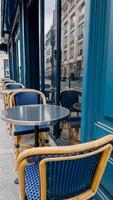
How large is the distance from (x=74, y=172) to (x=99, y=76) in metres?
0.78

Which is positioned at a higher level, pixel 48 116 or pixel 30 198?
pixel 48 116

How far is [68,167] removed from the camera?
0.86 m

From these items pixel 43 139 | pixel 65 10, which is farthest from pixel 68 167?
pixel 65 10

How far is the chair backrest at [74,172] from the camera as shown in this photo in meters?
0.83

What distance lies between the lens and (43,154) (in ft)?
2.61

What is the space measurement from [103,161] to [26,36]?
4.05m

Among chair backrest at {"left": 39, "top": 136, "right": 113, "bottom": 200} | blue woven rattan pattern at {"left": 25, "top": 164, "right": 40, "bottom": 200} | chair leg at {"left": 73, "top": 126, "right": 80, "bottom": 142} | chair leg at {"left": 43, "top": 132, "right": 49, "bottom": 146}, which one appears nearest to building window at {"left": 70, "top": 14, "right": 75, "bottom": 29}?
chair leg at {"left": 73, "top": 126, "right": 80, "bottom": 142}

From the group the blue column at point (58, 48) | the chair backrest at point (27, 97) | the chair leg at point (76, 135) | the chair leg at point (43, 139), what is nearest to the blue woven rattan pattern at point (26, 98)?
the chair backrest at point (27, 97)

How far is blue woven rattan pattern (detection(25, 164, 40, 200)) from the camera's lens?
43.9 inches

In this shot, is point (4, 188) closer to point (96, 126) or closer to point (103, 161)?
point (96, 126)

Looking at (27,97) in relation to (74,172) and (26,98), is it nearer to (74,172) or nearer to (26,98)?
(26,98)

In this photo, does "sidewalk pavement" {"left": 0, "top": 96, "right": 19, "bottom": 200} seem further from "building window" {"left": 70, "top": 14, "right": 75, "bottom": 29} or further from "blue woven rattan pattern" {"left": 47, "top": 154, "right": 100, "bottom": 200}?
"building window" {"left": 70, "top": 14, "right": 75, "bottom": 29}

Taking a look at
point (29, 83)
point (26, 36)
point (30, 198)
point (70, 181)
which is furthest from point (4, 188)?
point (26, 36)

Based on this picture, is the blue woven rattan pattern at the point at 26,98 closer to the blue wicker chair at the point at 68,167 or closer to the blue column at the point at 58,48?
the blue column at the point at 58,48
